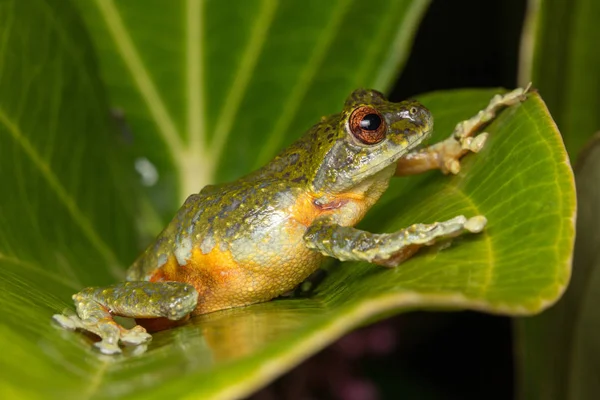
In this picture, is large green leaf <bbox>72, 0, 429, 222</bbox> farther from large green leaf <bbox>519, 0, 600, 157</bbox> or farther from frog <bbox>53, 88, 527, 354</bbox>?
frog <bbox>53, 88, 527, 354</bbox>

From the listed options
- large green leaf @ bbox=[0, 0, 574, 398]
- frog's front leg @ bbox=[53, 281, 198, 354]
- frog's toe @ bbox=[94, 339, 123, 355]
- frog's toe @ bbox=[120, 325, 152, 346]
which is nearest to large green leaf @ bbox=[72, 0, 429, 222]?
large green leaf @ bbox=[0, 0, 574, 398]

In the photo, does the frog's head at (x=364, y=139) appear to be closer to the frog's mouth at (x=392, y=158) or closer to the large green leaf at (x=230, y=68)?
the frog's mouth at (x=392, y=158)

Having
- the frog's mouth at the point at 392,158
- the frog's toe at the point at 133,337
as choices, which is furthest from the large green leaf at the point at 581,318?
the frog's toe at the point at 133,337

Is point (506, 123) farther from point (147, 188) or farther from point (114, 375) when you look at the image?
point (147, 188)

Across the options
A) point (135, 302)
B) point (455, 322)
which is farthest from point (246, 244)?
point (455, 322)

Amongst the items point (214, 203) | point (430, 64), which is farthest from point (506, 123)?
point (430, 64)
